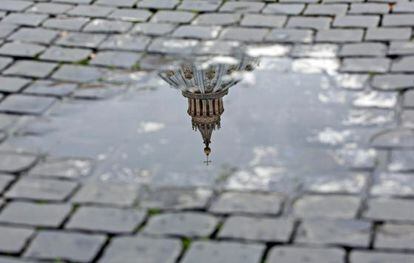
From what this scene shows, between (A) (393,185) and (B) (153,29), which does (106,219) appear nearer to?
(A) (393,185)

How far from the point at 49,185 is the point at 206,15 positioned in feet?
10.7

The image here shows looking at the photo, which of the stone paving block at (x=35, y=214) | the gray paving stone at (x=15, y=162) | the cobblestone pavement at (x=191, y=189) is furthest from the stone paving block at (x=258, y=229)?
the gray paving stone at (x=15, y=162)

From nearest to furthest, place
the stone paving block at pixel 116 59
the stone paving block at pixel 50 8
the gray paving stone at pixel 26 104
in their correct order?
the gray paving stone at pixel 26 104 < the stone paving block at pixel 116 59 < the stone paving block at pixel 50 8

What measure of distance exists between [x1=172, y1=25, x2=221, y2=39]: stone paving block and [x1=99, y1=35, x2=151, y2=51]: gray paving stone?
11.8 inches

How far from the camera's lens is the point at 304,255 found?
494 cm

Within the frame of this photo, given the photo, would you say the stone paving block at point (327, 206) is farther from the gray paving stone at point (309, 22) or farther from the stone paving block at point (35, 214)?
the gray paving stone at point (309, 22)

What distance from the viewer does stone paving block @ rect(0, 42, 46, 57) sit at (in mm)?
7867

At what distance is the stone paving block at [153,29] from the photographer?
323 inches

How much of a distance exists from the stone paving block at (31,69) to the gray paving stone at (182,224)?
251cm

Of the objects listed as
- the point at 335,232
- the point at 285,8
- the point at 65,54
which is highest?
the point at 335,232

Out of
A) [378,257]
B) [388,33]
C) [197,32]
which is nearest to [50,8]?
[197,32]

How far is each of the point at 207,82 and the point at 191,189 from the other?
163 centimetres

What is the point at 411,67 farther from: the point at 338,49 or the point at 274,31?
the point at 274,31

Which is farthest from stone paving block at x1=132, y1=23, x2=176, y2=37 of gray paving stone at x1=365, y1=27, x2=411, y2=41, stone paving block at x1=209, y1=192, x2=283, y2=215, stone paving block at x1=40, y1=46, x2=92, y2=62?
stone paving block at x1=209, y1=192, x2=283, y2=215
